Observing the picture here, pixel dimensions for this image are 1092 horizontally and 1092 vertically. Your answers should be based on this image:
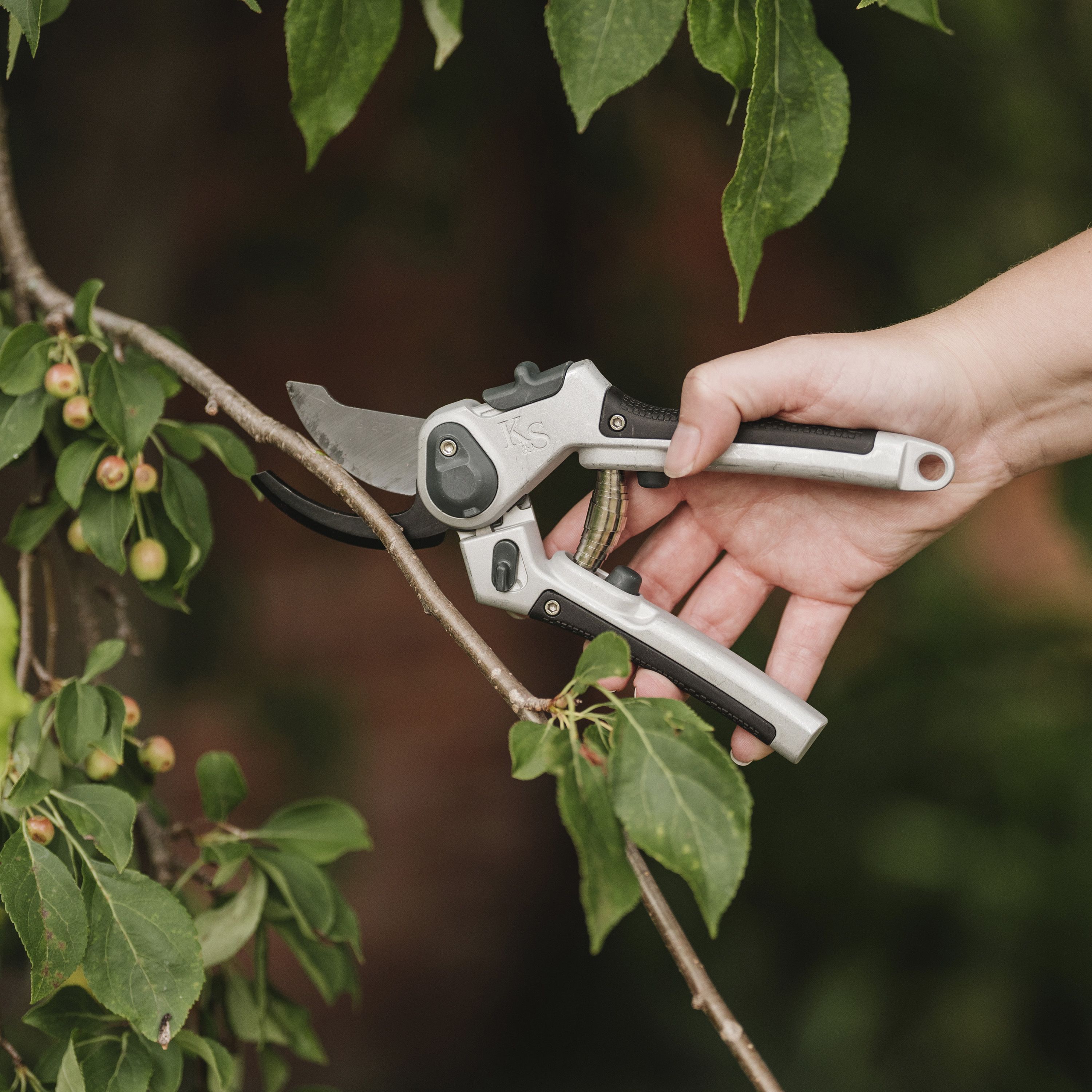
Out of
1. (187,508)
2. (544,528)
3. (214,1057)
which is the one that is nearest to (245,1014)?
(214,1057)

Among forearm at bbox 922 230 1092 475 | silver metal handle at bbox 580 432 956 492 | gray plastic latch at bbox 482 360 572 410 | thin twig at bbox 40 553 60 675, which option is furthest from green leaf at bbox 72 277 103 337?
forearm at bbox 922 230 1092 475

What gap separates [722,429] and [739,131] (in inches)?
73.2

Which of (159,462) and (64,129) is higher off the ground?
(64,129)

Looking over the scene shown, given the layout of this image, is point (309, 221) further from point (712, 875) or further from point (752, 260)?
point (712, 875)

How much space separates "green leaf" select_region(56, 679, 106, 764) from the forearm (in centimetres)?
91

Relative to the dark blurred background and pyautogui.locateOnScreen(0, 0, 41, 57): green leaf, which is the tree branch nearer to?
pyautogui.locateOnScreen(0, 0, 41, 57): green leaf

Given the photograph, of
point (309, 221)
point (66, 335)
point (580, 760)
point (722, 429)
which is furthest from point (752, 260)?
point (309, 221)

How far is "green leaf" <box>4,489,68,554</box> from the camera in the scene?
0.97 m

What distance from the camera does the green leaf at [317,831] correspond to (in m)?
1.05

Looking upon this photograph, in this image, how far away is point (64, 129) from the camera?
2078 mm

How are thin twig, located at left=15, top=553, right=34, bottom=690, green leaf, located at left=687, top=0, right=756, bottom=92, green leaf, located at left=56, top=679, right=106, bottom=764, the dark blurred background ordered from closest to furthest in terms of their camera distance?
green leaf, located at left=687, top=0, right=756, bottom=92 → green leaf, located at left=56, top=679, right=106, bottom=764 → thin twig, located at left=15, top=553, right=34, bottom=690 → the dark blurred background

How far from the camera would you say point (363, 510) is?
0.83 metres

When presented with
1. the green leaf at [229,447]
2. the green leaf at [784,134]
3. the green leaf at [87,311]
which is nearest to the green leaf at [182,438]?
the green leaf at [229,447]

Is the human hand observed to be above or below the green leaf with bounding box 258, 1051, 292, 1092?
above
